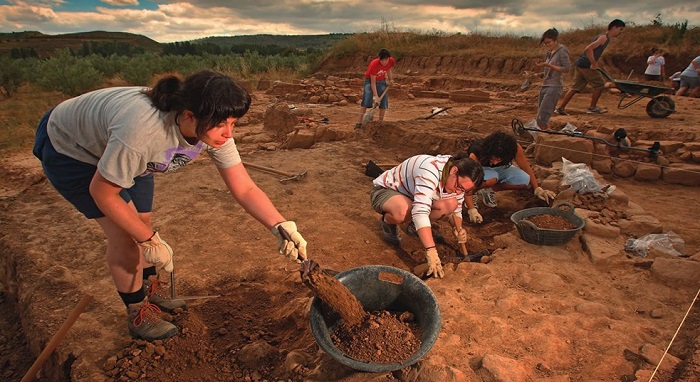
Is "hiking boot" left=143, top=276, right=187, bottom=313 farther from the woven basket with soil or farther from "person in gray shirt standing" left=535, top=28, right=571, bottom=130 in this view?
"person in gray shirt standing" left=535, top=28, right=571, bottom=130

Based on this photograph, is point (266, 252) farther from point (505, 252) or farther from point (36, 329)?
point (505, 252)

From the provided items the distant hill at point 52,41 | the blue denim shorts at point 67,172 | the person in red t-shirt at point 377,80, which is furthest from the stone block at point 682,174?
the distant hill at point 52,41

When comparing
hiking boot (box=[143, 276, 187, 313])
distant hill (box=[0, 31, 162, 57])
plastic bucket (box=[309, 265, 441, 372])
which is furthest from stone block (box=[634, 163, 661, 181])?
distant hill (box=[0, 31, 162, 57])

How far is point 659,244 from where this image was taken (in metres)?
2.93

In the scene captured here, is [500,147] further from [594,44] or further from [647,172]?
[594,44]

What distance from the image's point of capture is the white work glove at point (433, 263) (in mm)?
2566

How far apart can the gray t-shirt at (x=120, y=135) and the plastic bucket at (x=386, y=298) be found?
88 centimetres

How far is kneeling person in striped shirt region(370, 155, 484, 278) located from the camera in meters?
2.57

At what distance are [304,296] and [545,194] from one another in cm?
258

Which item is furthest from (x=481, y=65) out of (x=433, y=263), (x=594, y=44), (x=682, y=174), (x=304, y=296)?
(x=304, y=296)

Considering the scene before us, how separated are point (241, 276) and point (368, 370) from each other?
5.11ft

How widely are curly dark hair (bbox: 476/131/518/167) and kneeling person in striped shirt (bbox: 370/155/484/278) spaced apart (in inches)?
20.7

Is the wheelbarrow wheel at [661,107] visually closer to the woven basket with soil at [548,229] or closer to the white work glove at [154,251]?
the woven basket with soil at [548,229]

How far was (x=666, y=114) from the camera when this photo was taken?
6.63 m
